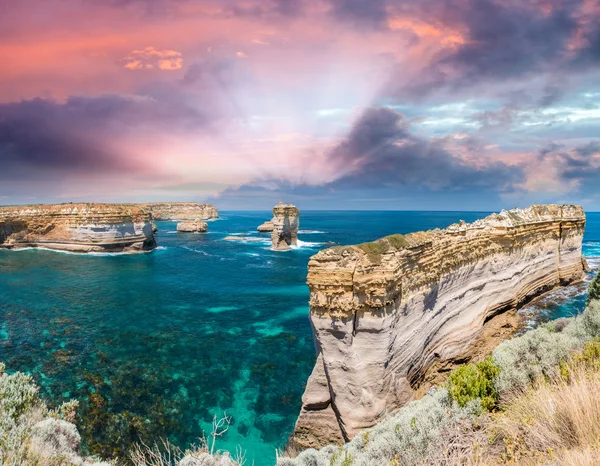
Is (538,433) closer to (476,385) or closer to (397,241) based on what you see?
(476,385)

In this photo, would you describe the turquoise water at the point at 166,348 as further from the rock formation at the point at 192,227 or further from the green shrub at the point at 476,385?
the rock formation at the point at 192,227

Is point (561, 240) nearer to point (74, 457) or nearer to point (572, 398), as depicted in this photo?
point (572, 398)

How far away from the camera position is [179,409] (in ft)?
53.8

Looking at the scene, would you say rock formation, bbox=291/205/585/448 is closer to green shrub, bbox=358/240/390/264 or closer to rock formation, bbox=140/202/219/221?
green shrub, bbox=358/240/390/264

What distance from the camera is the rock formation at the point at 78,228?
5966 cm

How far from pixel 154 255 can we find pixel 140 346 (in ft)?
137

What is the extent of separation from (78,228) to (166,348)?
169 feet

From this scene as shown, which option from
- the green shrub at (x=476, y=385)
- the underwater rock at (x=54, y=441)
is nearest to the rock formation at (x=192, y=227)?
the underwater rock at (x=54, y=441)

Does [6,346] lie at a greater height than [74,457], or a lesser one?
lesser

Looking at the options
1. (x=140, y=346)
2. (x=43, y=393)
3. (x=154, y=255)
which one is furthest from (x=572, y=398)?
(x=154, y=255)

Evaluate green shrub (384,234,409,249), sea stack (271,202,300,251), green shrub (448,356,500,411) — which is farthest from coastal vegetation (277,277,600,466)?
sea stack (271,202,300,251)

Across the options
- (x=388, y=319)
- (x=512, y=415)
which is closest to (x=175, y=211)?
(x=388, y=319)

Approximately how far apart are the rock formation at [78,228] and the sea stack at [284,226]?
26.9 metres

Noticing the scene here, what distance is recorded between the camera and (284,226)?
6706 centimetres
